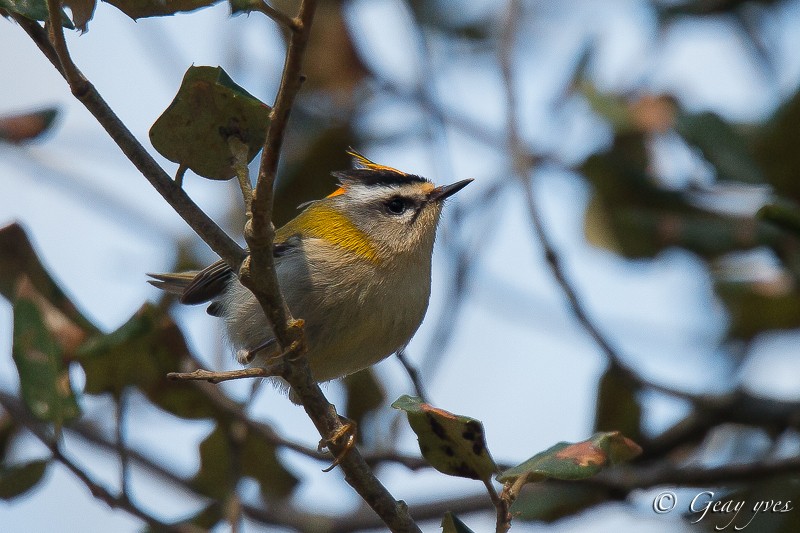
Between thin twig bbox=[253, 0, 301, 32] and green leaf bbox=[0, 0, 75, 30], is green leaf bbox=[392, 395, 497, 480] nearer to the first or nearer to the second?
thin twig bbox=[253, 0, 301, 32]

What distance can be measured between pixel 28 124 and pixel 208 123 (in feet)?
2.86

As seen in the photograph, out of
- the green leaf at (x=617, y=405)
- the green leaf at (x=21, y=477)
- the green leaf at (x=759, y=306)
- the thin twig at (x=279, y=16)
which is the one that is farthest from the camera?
the green leaf at (x=759, y=306)

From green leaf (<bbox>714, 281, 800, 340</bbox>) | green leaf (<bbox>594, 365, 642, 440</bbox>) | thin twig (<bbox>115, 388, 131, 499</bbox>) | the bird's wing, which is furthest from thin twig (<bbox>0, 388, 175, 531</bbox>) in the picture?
green leaf (<bbox>714, 281, 800, 340</bbox>)

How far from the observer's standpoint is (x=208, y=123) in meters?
1.66

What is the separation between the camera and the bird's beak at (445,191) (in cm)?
276

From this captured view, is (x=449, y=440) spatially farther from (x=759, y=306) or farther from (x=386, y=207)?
(x=759, y=306)

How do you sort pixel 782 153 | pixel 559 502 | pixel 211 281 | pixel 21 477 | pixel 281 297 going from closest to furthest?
pixel 281 297 < pixel 21 477 < pixel 559 502 < pixel 211 281 < pixel 782 153

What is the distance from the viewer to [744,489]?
252cm

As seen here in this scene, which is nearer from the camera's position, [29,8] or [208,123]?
[29,8]

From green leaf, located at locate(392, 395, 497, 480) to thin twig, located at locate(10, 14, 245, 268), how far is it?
1.38 ft

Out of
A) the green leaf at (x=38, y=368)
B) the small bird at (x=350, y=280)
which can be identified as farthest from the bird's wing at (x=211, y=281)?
the green leaf at (x=38, y=368)

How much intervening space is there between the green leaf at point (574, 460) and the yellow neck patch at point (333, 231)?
0.94 metres

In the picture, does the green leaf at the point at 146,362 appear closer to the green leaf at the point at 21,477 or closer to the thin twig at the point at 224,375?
the green leaf at the point at 21,477

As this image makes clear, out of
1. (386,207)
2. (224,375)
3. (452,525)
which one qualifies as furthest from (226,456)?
(452,525)
